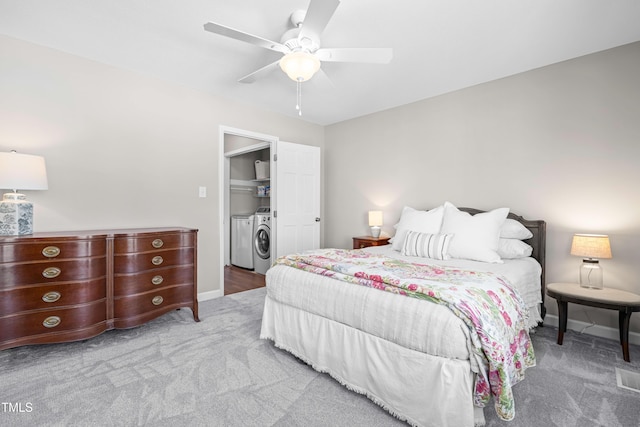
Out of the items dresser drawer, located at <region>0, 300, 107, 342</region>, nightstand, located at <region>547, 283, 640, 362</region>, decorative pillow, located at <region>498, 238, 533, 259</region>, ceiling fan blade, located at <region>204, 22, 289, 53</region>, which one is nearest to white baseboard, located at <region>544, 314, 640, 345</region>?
nightstand, located at <region>547, 283, 640, 362</region>

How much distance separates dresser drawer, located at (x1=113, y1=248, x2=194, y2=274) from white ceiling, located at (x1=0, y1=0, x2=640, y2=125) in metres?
1.80

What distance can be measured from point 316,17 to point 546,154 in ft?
8.34

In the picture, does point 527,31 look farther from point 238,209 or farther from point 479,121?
point 238,209

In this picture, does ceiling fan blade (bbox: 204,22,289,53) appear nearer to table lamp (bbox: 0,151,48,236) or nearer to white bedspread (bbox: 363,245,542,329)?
table lamp (bbox: 0,151,48,236)

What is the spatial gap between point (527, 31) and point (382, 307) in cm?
241

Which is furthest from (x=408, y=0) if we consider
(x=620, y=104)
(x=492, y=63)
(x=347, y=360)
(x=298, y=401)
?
(x=298, y=401)

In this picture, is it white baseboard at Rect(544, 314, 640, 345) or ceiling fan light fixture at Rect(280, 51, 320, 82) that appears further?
white baseboard at Rect(544, 314, 640, 345)

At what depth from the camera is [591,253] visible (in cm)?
240

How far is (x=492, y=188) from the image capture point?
10.8 ft

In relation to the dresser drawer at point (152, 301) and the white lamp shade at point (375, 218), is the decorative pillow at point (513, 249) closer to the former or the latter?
the white lamp shade at point (375, 218)

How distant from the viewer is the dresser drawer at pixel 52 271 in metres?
2.05

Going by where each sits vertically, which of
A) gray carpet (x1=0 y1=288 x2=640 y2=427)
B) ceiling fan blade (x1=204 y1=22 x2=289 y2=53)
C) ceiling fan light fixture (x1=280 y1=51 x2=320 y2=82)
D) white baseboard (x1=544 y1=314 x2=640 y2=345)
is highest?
ceiling fan blade (x1=204 y1=22 x2=289 y2=53)

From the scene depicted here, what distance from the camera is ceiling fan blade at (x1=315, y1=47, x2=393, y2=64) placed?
214 cm

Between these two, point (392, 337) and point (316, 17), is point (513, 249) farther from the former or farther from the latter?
point (316, 17)
